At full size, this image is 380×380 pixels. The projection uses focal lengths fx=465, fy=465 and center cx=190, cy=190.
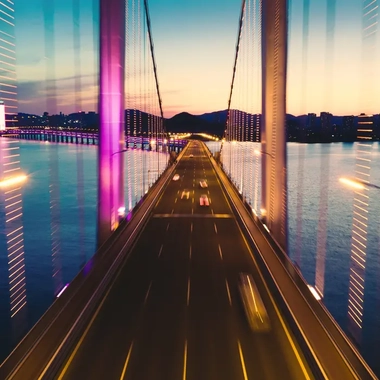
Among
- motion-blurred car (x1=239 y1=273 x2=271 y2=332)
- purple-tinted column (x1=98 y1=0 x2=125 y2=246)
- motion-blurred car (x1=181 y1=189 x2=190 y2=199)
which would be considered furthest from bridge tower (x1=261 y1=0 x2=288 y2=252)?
motion-blurred car (x1=181 y1=189 x2=190 y2=199)

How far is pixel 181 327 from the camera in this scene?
11758 mm

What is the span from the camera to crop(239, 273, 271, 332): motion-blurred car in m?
11.6

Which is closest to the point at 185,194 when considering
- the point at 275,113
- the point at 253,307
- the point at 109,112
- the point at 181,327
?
the point at 109,112

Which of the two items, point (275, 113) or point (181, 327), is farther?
point (275, 113)

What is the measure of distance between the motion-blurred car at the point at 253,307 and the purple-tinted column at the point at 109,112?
940 cm

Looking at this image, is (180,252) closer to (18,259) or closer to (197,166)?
(18,259)

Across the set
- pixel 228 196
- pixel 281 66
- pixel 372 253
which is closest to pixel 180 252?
pixel 281 66

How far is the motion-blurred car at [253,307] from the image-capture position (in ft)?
38.0

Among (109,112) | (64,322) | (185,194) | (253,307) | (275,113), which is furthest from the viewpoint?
(185,194)

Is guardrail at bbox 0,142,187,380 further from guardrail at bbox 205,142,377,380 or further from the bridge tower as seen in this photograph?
the bridge tower

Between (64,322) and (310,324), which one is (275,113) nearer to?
(310,324)

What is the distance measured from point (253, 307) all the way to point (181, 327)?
2.01 metres

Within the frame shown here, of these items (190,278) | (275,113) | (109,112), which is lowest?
(190,278)

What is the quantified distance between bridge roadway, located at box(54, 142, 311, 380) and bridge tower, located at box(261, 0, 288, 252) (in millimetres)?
2213
